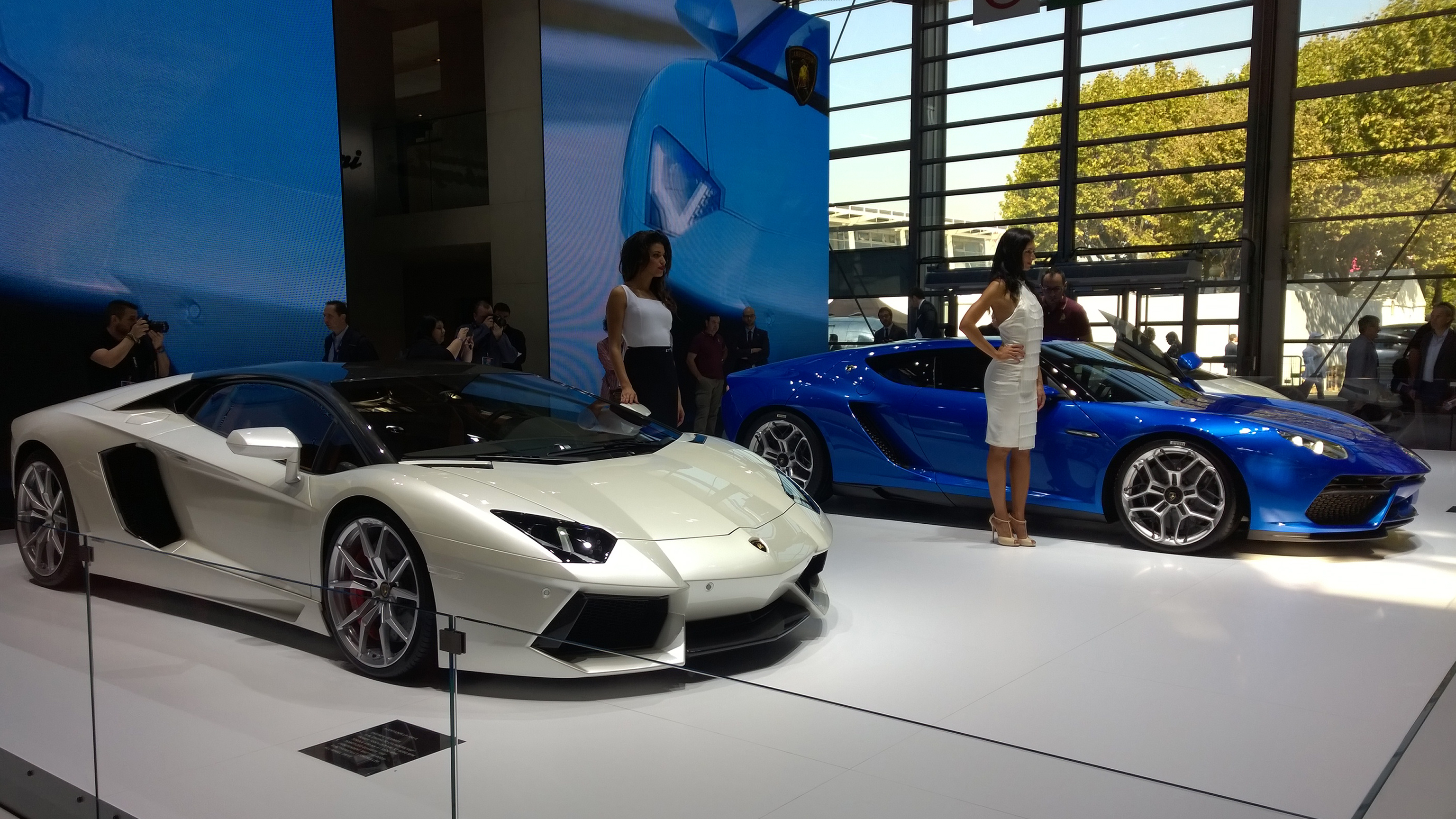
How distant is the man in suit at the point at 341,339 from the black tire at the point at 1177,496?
483 centimetres

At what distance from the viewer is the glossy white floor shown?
3.59 ft

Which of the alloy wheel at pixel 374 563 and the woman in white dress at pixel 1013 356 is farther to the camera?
the woman in white dress at pixel 1013 356

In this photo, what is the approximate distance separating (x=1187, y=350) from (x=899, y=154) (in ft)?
18.2

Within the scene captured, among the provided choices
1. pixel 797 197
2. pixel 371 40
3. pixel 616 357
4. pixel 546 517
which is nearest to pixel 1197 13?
pixel 797 197

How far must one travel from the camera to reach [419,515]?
2738 millimetres

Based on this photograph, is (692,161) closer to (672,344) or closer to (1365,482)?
(672,344)

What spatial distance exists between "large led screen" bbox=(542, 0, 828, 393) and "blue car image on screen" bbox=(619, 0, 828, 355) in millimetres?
16

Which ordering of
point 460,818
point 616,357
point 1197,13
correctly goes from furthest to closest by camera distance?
1. point 1197,13
2. point 616,357
3. point 460,818

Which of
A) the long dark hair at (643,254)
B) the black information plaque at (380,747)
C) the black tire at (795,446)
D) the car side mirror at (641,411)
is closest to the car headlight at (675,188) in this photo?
the black tire at (795,446)

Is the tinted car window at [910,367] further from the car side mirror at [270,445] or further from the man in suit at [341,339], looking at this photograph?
the man in suit at [341,339]

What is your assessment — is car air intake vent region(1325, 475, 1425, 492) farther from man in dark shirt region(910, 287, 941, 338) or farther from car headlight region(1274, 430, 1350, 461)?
man in dark shirt region(910, 287, 941, 338)

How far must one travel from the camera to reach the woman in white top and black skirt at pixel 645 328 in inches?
185

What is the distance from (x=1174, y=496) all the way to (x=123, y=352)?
5715mm

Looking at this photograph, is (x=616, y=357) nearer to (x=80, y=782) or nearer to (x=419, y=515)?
(x=419, y=515)
